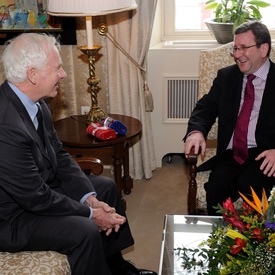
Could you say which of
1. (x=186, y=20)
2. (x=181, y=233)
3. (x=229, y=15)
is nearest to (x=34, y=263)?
(x=181, y=233)

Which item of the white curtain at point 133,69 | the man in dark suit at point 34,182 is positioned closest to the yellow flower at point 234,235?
the man in dark suit at point 34,182

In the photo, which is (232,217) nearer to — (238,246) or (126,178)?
(238,246)

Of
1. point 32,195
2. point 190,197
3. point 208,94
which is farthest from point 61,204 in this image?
point 208,94

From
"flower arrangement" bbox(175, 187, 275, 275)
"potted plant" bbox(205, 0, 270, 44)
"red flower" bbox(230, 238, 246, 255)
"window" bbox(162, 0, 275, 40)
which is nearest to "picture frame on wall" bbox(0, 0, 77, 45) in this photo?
"window" bbox(162, 0, 275, 40)

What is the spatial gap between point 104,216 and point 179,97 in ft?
5.56

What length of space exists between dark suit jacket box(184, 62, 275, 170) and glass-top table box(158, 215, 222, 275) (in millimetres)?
504

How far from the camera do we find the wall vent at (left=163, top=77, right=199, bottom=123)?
3.58 m

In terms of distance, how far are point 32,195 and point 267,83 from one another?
4.88 ft

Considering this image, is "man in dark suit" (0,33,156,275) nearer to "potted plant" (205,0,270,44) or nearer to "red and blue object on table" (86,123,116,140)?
"red and blue object on table" (86,123,116,140)

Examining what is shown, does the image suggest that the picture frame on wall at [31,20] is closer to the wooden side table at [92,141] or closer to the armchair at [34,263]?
the wooden side table at [92,141]

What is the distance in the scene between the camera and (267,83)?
265 cm

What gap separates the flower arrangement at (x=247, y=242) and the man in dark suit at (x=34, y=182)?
1.86 ft

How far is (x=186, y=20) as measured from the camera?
377cm

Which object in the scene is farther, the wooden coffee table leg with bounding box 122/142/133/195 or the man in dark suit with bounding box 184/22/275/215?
the wooden coffee table leg with bounding box 122/142/133/195
